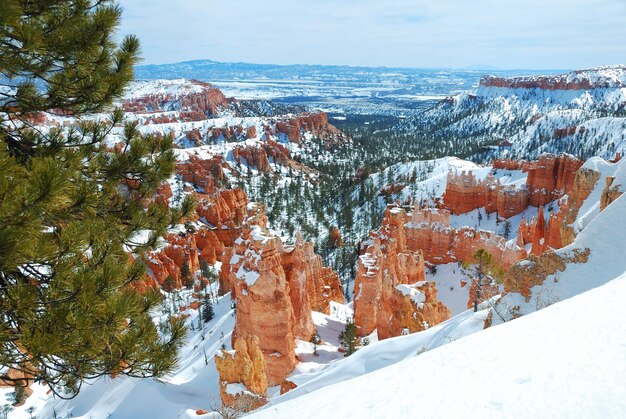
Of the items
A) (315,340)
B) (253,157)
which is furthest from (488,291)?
(253,157)

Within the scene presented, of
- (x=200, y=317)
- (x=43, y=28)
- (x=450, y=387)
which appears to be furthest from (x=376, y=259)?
(x=43, y=28)

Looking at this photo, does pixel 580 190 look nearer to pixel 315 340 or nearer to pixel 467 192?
pixel 315 340

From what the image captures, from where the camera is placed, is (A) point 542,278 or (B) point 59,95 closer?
(B) point 59,95

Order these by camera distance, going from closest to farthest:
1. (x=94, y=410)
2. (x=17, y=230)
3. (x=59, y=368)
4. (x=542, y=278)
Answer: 1. (x=17, y=230)
2. (x=59, y=368)
3. (x=542, y=278)
4. (x=94, y=410)

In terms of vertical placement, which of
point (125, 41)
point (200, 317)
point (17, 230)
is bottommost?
point (200, 317)

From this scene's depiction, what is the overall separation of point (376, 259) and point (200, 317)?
13974mm

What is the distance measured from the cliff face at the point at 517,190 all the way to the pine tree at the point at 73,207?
47134 mm

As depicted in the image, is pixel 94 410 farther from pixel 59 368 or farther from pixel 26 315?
pixel 26 315

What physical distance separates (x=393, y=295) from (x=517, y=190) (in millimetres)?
30530

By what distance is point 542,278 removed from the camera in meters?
13.2

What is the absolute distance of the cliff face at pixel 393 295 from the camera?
74.4 feet

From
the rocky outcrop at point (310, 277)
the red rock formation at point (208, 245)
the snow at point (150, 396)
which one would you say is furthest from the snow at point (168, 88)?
the snow at point (150, 396)

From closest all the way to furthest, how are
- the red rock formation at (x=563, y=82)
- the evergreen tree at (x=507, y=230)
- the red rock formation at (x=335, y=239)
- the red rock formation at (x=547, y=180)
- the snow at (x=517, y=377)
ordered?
the snow at (x=517, y=377)
the evergreen tree at (x=507, y=230)
the red rock formation at (x=547, y=180)
the red rock formation at (x=335, y=239)
the red rock formation at (x=563, y=82)

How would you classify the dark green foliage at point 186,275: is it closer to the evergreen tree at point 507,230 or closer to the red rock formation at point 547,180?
the evergreen tree at point 507,230
